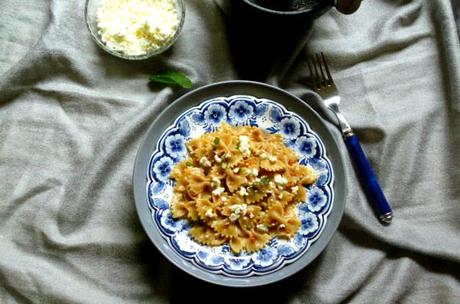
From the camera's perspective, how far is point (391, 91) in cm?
180

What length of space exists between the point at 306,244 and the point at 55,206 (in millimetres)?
717

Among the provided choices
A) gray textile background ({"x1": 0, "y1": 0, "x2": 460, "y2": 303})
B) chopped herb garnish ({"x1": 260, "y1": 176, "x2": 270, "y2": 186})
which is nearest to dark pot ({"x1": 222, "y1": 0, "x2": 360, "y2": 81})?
gray textile background ({"x1": 0, "y1": 0, "x2": 460, "y2": 303})

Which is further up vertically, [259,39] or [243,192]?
[259,39]

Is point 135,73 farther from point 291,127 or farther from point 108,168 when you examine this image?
point 291,127

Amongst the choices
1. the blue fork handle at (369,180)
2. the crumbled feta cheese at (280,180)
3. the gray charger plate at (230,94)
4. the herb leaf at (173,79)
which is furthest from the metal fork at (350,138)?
the herb leaf at (173,79)

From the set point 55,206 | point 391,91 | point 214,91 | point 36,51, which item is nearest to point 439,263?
point 391,91

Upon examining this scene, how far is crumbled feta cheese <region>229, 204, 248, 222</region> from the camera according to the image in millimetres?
1528

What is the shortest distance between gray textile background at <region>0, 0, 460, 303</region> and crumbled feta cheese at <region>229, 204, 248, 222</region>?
0.75ft

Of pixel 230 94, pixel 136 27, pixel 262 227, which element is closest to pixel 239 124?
pixel 230 94

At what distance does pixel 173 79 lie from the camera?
5.74 feet

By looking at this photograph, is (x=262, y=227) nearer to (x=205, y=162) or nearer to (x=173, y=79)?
(x=205, y=162)

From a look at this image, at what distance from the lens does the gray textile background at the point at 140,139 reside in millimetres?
1633

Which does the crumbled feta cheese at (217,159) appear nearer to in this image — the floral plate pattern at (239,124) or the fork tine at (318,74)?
the floral plate pattern at (239,124)

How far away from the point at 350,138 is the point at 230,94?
0.38 meters
